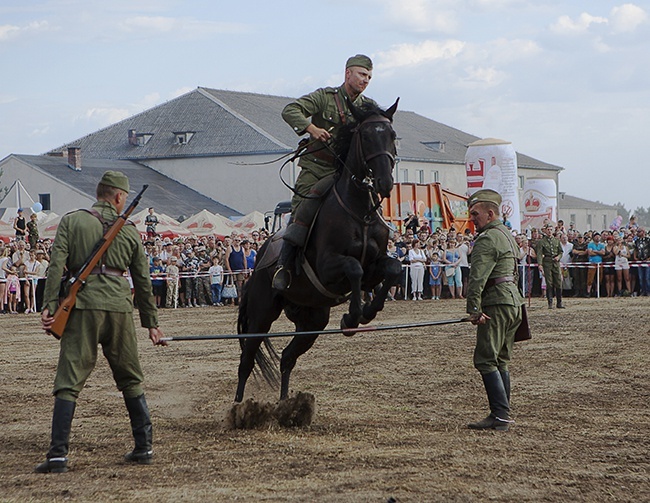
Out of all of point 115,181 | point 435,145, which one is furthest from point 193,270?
point 435,145

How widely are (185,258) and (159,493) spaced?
23.9 meters

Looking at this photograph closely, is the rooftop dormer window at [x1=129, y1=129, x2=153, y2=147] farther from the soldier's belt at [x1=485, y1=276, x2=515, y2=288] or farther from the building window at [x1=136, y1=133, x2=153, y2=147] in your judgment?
the soldier's belt at [x1=485, y1=276, x2=515, y2=288]

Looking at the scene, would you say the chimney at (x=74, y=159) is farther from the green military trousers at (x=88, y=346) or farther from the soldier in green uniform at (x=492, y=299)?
the green military trousers at (x=88, y=346)

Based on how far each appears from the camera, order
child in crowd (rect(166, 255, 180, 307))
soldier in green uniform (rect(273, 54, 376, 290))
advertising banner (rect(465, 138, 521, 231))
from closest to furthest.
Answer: soldier in green uniform (rect(273, 54, 376, 290)), child in crowd (rect(166, 255, 180, 307)), advertising banner (rect(465, 138, 521, 231))

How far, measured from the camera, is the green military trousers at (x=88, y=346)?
7.40 metres

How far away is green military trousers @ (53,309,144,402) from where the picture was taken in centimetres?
740

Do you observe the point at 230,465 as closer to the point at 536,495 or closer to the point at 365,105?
the point at 536,495

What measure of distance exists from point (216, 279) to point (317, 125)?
20161 millimetres

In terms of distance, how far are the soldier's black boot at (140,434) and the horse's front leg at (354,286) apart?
2.00 metres

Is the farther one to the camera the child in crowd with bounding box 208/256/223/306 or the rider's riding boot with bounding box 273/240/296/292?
the child in crowd with bounding box 208/256/223/306

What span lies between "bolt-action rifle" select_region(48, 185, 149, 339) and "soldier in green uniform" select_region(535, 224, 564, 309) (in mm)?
19501

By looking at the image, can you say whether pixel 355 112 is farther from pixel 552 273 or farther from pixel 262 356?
pixel 552 273

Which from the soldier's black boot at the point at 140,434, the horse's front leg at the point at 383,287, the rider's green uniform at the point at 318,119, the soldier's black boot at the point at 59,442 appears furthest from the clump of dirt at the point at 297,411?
the soldier's black boot at the point at 59,442

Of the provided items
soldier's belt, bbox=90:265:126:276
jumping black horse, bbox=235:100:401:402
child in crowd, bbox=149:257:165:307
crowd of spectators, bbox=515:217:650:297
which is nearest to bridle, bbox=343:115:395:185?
jumping black horse, bbox=235:100:401:402
